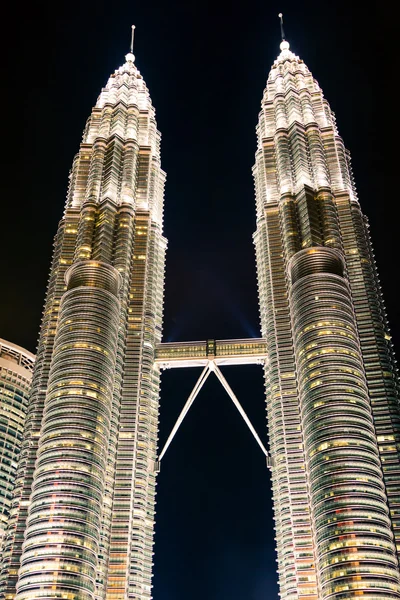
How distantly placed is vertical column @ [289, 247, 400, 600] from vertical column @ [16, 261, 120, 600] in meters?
41.8

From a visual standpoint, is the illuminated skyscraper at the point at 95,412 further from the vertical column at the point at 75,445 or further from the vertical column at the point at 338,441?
the vertical column at the point at 338,441

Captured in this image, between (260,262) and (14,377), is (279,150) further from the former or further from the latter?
(14,377)

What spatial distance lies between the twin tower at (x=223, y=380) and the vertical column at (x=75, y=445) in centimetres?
33

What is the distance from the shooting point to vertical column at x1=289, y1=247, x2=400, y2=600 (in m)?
119

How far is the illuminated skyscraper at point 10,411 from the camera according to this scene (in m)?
173

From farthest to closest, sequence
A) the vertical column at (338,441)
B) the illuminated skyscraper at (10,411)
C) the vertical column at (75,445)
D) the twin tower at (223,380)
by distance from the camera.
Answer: the illuminated skyscraper at (10,411)
the twin tower at (223,380)
the vertical column at (75,445)
the vertical column at (338,441)

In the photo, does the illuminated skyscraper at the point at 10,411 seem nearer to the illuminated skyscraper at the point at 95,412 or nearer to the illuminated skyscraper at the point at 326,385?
the illuminated skyscraper at the point at 95,412

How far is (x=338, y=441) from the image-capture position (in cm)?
13238

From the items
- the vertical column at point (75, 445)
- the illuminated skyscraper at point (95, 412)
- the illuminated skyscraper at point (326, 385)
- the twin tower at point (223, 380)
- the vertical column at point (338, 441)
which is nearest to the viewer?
the vertical column at point (338, 441)

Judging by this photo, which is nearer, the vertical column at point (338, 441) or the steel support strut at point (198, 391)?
the vertical column at point (338, 441)

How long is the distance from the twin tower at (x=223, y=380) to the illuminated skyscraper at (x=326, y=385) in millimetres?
380

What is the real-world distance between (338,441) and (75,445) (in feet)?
168

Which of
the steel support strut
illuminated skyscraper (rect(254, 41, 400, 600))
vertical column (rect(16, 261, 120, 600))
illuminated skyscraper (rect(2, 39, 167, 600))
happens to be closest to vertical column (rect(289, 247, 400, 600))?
illuminated skyscraper (rect(254, 41, 400, 600))

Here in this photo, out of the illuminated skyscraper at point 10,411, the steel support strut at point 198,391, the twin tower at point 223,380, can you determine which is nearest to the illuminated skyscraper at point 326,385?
the twin tower at point 223,380
